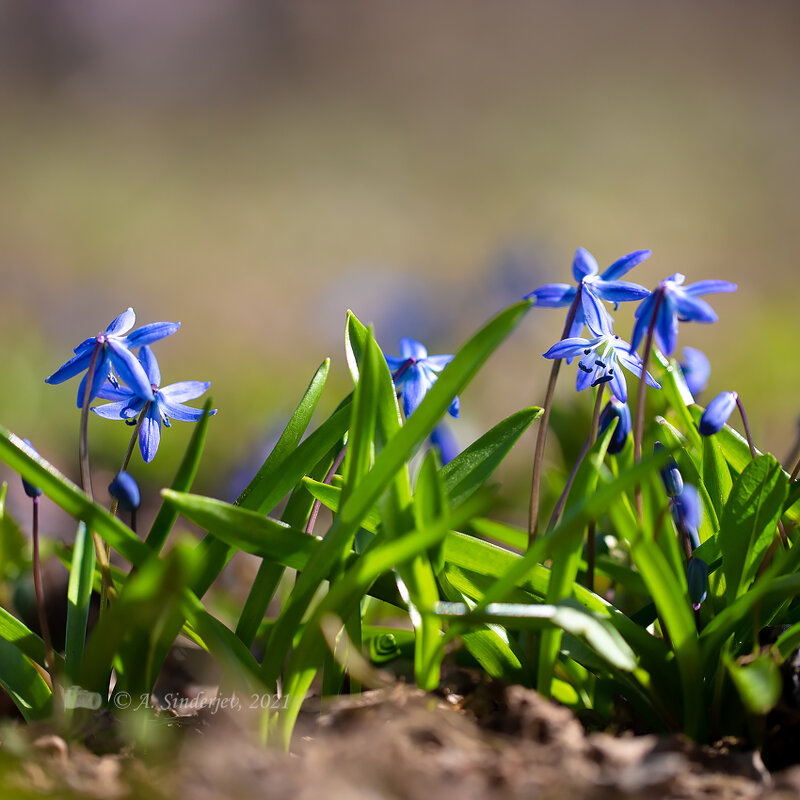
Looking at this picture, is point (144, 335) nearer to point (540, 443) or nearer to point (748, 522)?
point (540, 443)

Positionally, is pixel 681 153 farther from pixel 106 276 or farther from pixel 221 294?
pixel 106 276

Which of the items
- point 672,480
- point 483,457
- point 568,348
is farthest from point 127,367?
point 672,480

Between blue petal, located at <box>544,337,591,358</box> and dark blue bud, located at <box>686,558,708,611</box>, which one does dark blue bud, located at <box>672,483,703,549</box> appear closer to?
dark blue bud, located at <box>686,558,708,611</box>

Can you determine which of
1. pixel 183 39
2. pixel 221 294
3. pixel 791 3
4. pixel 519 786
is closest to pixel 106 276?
pixel 221 294

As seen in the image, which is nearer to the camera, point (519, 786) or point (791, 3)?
point (519, 786)

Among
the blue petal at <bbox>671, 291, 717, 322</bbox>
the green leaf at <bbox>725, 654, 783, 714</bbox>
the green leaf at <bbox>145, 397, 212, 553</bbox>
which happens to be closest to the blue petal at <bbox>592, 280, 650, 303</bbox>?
the blue petal at <bbox>671, 291, 717, 322</bbox>

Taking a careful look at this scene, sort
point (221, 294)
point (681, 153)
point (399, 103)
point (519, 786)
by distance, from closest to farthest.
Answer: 1. point (519, 786)
2. point (221, 294)
3. point (681, 153)
4. point (399, 103)
